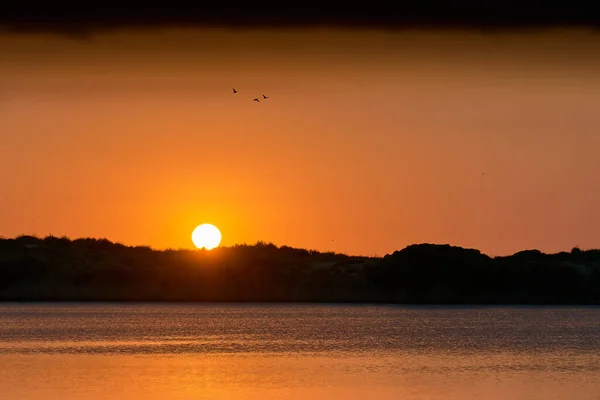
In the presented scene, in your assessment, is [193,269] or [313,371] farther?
[193,269]

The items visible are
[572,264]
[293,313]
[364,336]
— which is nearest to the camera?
[364,336]

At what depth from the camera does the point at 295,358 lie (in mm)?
66688

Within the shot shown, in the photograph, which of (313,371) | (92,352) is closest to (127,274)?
(92,352)

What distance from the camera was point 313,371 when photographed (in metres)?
59.2

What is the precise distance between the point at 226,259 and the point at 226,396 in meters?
120

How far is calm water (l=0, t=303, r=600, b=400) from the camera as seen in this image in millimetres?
51594

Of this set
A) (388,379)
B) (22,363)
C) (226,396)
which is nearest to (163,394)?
(226,396)

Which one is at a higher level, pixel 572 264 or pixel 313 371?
pixel 572 264

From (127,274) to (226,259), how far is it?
1310 centimetres

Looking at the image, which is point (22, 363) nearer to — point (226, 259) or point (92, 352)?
point (92, 352)

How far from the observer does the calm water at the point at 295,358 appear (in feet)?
169

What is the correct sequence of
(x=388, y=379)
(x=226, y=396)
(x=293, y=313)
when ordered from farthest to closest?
(x=293, y=313) → (x=388, y=379) → (x=226, y=396)

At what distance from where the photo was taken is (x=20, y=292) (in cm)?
15750

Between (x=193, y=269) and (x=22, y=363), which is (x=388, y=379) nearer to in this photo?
(x=22, y=363)
